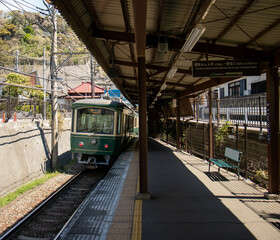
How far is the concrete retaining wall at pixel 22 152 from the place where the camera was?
8.84m

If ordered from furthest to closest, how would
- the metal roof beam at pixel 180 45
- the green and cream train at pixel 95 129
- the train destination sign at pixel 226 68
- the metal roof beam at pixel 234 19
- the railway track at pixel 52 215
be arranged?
the green and cream train at pixel 95 129 < the metal roof beam at pixel 180 45 < the train destination sign at pixel 226 68 < the railway track at pixel 52 215 < the metal roof beam at pixel 234 19

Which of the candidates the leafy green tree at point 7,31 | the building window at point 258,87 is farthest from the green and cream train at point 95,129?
the leafy green tree at point 7,31

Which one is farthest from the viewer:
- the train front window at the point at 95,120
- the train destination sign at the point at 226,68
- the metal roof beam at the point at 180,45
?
the train front window at the point at 95,120

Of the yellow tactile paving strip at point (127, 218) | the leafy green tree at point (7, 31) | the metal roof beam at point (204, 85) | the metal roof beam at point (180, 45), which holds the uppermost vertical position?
the leafy green tree at point (7, 31)

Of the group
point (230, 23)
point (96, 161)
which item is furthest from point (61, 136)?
point (230, 23)

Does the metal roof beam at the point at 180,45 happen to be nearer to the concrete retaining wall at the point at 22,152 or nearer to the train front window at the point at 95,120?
the train front window at the point at 95,120

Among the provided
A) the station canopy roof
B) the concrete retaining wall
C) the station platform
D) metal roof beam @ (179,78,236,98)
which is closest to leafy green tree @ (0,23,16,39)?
the concrete retaining wall

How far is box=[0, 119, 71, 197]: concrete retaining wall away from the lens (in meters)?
8.84

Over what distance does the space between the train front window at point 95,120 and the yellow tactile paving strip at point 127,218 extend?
12.9ft

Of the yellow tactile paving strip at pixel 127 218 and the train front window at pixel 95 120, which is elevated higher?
the train front window at pixel 95 120

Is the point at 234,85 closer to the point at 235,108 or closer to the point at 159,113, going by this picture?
the point at 159,113

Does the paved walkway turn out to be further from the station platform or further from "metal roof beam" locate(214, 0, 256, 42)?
"metal roof beam" locate(214, 0, 256, 42)

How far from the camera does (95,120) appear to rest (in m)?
9.82

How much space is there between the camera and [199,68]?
553 centimetres
